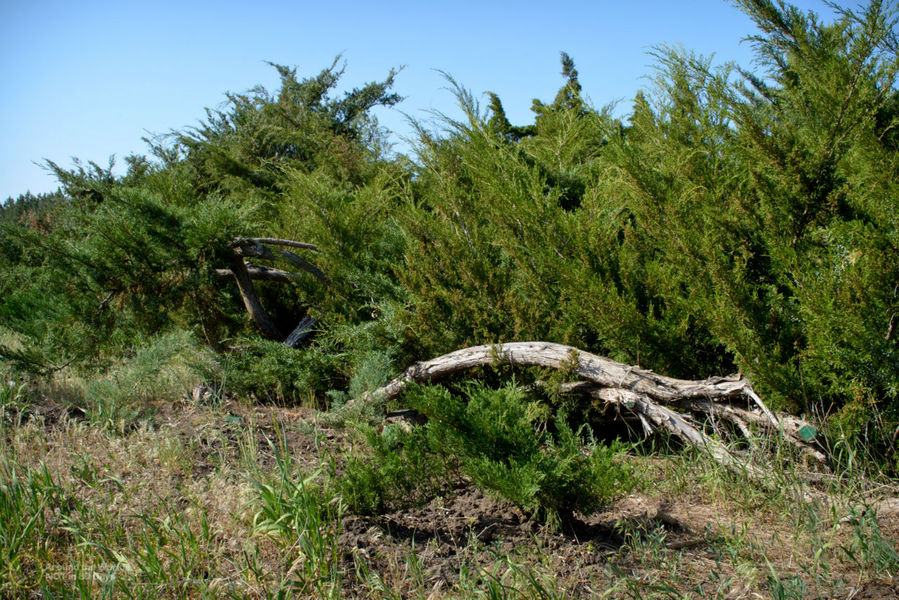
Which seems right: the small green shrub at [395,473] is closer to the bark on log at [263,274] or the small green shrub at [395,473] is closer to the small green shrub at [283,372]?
the small green shrub at [283,372]

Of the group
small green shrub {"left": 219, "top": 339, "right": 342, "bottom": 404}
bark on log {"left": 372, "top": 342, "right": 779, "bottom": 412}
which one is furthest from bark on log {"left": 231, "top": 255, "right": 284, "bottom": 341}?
bark on log {"left": 372, "top": 342, "right": 779, "bottom": 412}

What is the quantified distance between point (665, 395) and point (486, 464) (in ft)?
4.46

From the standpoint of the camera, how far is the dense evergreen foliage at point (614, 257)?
108 inches

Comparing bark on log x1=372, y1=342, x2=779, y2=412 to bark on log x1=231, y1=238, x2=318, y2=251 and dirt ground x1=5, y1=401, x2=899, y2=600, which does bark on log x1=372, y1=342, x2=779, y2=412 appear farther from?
bark on log x1=231, y1=238, x2=318, y2=251

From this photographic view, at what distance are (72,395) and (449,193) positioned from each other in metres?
3.24

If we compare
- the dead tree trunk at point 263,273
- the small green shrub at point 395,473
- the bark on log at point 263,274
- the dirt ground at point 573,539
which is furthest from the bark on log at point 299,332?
the small green shrub at point 395,473

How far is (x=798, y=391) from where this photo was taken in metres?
2.79

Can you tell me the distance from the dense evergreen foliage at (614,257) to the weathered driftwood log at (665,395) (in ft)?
0.45

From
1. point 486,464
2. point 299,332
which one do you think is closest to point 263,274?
point 299,332

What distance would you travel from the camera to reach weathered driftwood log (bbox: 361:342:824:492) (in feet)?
9.43

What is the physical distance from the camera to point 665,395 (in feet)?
10.5

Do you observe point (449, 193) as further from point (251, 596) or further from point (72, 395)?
point (72, 395)

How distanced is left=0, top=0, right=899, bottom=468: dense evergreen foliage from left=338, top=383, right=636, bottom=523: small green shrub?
0.97 metres

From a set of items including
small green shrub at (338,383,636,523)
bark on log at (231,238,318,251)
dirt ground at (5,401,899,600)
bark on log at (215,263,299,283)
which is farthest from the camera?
bark on log at (215,263,299,283)
